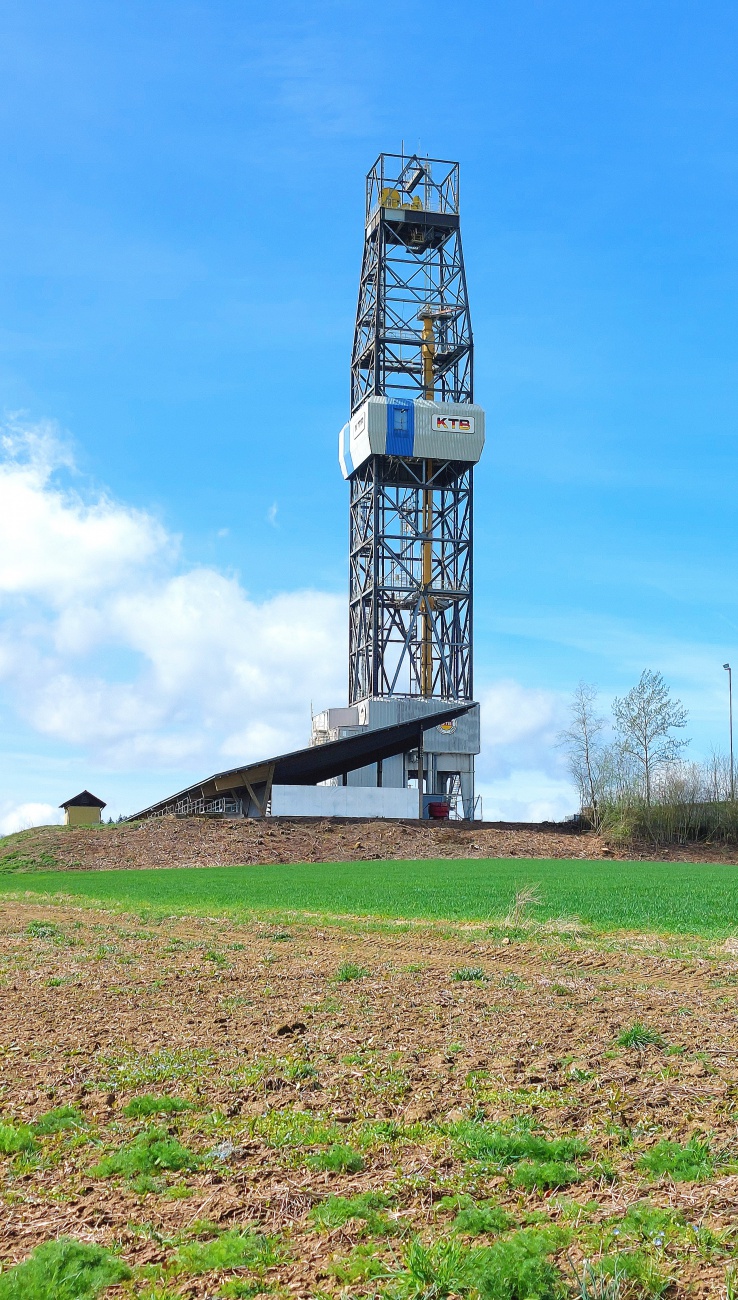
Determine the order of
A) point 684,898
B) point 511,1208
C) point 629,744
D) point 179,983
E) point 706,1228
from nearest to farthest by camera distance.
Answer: point 706,1228, point 511,1208, point 179,983, point 684,898, point 629,744

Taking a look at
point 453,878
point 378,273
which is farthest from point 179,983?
point 378,273

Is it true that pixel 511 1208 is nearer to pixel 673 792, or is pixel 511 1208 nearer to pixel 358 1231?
pixel 358 1231

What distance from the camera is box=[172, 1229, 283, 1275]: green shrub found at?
5133 mm

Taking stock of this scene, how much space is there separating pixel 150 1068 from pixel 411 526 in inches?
2869

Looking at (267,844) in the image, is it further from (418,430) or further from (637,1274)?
(637,1274)

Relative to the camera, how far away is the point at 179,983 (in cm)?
1191

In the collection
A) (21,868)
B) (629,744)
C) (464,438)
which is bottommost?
(21,868)

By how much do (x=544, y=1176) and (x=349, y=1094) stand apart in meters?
1.91

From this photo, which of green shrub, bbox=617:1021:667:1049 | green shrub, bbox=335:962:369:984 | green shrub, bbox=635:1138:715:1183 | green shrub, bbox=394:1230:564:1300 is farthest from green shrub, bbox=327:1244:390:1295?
green shrub, bbox=335:962:369:984

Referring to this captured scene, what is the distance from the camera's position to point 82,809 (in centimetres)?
8356

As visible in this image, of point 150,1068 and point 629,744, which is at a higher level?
point 629,744

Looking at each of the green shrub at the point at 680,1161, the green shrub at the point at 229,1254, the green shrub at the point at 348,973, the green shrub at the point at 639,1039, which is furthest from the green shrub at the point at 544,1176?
the green shrub at the point at 348,973

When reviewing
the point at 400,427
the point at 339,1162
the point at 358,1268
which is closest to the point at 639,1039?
the point at 339,1162

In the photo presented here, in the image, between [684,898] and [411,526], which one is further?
[411,526]
